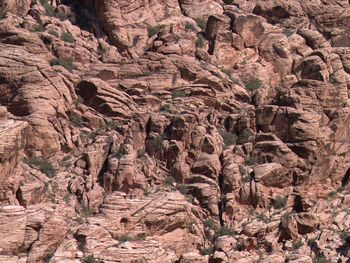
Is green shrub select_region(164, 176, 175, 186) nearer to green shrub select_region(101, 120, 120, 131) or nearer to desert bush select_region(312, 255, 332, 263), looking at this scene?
green shrub select_region(101, 120, 120, 131)

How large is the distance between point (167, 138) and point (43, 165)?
236 inches

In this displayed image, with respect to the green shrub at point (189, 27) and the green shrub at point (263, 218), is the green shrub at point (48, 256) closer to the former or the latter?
the green shrub at point (263, 218)

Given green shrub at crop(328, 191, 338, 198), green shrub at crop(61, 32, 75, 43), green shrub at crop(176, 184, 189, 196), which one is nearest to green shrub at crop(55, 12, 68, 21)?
green shrub at crop(61, 32, 75, 43)

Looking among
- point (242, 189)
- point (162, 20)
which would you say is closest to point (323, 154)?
point (242, 189)

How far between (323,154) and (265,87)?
19.9ft

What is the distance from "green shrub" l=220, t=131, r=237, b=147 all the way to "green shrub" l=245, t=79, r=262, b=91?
4.49m

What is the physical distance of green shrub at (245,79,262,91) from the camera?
50153mm

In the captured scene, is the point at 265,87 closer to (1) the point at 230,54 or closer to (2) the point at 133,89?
(1) the point at 230,54

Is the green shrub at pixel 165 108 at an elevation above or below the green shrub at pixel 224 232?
above

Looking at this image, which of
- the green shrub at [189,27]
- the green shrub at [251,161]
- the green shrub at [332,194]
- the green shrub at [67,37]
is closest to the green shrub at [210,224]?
the green shrub at [251,161]

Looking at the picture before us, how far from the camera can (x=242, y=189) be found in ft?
142

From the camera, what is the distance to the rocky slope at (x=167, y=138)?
39938 millimetres

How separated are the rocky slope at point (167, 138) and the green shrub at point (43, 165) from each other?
0.24 ft

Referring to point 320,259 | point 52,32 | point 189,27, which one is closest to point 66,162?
point 52,32
